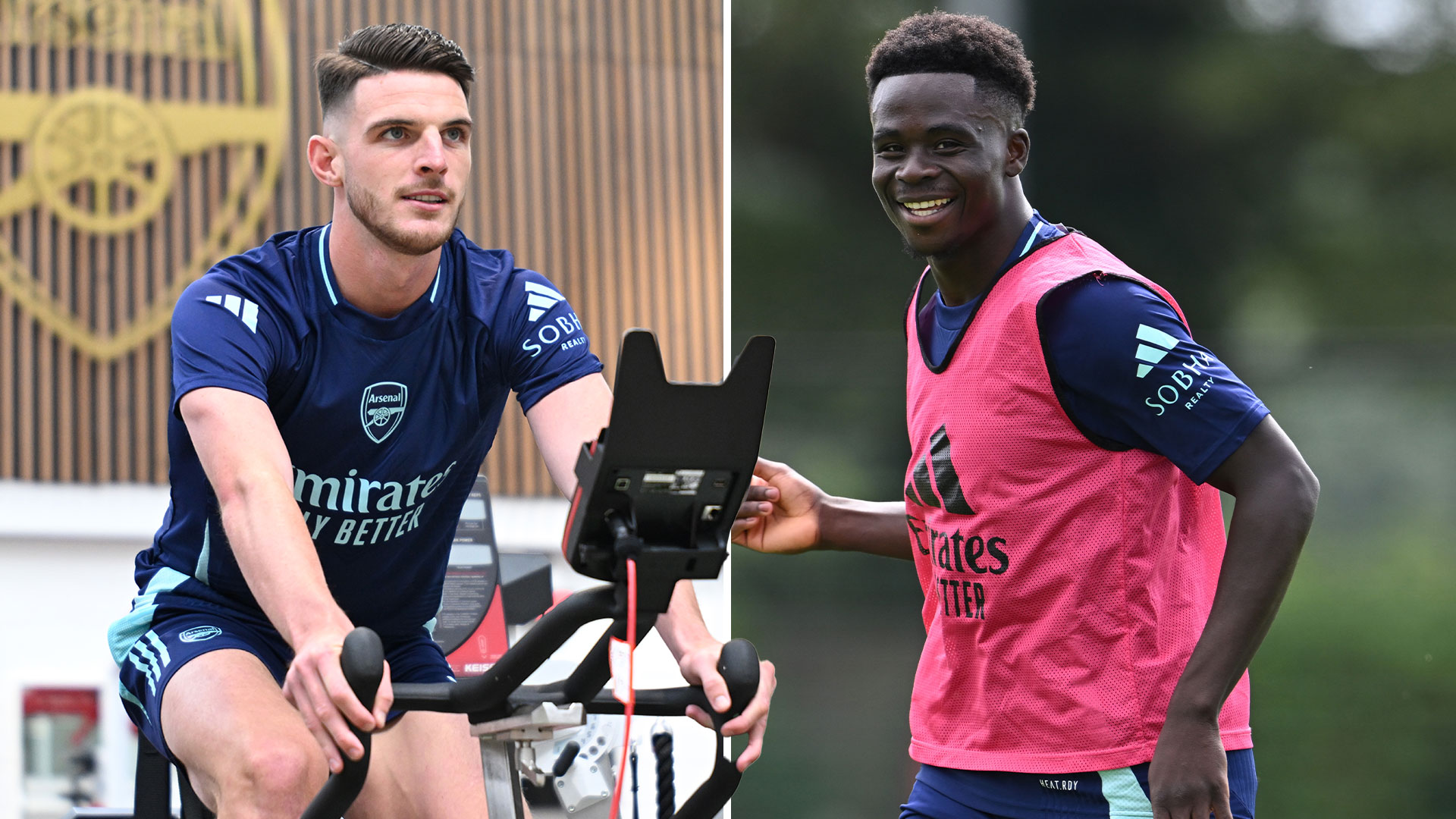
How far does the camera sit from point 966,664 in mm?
2105

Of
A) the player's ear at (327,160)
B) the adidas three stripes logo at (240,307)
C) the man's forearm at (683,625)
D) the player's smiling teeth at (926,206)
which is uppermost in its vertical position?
the player's ear at (327,160)

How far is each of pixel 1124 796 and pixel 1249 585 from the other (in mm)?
372

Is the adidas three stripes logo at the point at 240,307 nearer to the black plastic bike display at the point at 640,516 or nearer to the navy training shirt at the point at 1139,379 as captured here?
the black plastic bike display at the point at 640,516

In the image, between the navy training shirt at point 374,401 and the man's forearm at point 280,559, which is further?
the navy training shirt at point 374,401

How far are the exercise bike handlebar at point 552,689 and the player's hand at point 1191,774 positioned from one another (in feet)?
1.93

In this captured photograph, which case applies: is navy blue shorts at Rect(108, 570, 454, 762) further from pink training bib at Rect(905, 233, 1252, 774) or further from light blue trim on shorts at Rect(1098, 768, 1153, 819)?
light blue trim on shorts at Rect(1098, 768, 1153, 819)

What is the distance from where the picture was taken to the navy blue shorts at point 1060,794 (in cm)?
192

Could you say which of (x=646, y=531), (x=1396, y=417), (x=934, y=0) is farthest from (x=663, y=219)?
(x=646, y=531)

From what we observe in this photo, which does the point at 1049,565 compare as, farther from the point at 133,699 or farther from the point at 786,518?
the point at 133,699

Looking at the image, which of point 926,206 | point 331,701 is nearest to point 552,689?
point 331,701

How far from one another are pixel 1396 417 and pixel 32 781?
5.28 meters

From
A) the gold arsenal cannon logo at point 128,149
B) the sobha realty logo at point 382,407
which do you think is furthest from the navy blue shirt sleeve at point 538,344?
the gold arsenal cannon logo at point 128,149

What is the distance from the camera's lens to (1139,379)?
1841mm

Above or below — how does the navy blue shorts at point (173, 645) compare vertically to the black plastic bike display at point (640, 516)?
below
